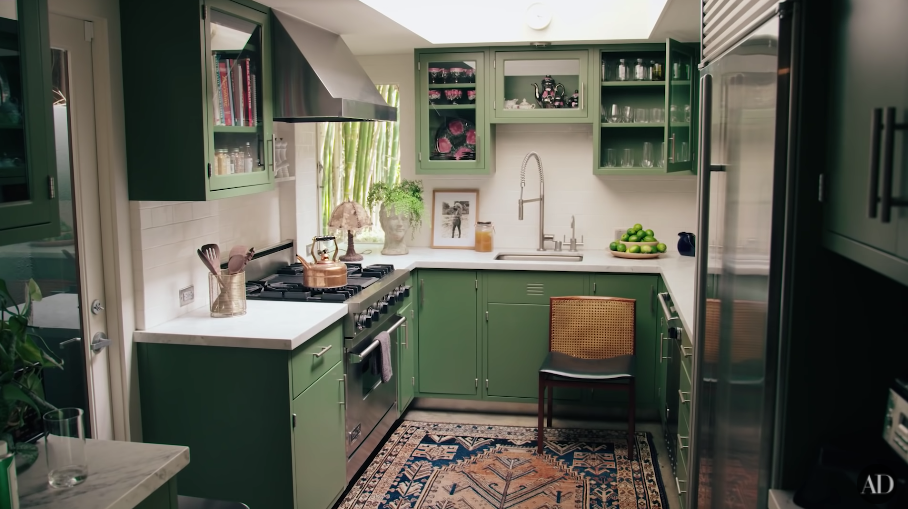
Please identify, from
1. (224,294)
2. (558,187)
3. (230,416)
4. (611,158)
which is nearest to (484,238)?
(558,187)

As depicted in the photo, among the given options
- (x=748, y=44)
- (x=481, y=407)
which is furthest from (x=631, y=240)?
(x=748, y=44)

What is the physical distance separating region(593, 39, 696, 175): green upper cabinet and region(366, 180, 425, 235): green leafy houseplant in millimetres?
1167

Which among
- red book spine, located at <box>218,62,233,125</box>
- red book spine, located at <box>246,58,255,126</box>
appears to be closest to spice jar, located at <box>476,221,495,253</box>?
red book spine, located at <box>246,58,255,126</box>

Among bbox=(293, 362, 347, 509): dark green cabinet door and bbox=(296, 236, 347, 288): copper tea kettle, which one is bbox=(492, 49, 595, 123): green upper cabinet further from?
bbox=(293, 362, 347, 509): dark green cabinet door

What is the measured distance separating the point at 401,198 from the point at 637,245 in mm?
1526

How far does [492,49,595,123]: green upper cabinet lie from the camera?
511cm

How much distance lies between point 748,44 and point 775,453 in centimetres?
98

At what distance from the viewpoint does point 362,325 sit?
3.84m

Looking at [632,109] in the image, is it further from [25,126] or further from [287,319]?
[25,126]

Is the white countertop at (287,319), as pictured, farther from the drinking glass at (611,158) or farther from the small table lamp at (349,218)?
the drinking glass at (611,158)

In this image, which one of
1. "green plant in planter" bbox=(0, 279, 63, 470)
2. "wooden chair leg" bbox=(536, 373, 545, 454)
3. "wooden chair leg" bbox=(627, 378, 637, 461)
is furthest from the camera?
"wooden chair leg" bbox=(536, 373, 545, 454)

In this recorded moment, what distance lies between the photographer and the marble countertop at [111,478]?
1.80 meters

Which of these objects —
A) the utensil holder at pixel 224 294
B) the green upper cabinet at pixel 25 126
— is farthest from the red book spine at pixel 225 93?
the green upper cabinet at pixel 25 126

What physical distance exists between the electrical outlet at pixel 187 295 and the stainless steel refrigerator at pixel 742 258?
7.03ft
